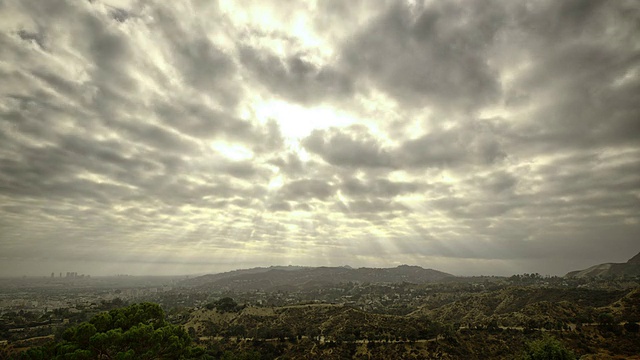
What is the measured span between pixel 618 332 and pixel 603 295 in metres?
69.5

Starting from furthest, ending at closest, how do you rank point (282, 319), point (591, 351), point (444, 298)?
point (444, 298), point (282, 319), point (591, 351)

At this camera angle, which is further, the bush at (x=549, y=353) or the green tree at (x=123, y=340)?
the bush at (x=549, y=353)

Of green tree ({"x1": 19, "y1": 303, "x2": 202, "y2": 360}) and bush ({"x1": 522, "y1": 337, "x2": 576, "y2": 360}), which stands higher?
green tree ({"x1": 19, "y1": 303, "x2": 202, "y2": 360})

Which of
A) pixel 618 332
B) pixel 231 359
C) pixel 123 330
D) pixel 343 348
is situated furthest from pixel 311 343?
pixel 618 332

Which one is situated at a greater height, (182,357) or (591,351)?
(182,357)

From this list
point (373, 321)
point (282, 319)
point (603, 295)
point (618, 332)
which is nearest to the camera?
point (618, 332)

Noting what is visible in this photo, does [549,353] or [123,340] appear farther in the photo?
[549,353]

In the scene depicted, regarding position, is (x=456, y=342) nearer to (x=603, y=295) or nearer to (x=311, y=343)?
(x=311, y=343)

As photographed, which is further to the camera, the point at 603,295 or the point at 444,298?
the point at 444,298

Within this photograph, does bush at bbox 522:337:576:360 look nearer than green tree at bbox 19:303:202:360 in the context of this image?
No

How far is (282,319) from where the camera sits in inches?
4341

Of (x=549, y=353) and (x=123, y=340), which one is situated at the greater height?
(x=123, y=340)

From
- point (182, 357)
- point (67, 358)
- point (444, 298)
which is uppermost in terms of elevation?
point (67, 358)

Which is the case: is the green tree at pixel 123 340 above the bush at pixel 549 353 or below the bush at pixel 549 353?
above
